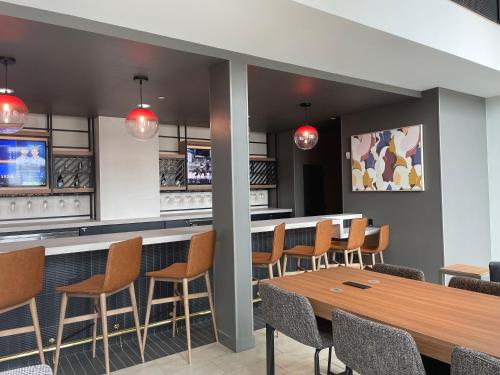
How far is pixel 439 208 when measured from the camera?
4.84 meters

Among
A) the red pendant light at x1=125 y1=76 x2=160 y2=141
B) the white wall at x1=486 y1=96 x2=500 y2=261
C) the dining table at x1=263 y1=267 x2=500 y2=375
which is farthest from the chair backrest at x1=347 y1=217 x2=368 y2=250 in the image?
the red pendant light at x1=125 y1=76 x2=160 y2=141

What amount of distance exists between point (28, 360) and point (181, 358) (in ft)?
3.99

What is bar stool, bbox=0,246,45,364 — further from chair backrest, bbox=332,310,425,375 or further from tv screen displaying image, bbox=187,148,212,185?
tv screen displaying image, bbox=187,148,212,185

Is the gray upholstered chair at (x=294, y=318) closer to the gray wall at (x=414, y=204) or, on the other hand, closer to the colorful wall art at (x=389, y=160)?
the gray wall at (x=414, y=204)

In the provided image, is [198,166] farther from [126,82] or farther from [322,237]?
[322,237]

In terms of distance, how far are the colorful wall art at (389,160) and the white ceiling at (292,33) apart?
1.06m

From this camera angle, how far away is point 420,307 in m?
1.88

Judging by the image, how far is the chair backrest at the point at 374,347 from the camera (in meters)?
1.42

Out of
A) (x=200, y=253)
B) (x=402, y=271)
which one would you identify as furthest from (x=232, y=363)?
(x=402, y=271)

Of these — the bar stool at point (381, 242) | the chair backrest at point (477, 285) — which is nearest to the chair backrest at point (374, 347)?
the chair backrest at point (477, 285)

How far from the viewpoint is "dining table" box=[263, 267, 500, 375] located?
1.48m

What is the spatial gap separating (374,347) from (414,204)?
13.2ft

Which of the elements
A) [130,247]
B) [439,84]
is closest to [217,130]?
[130,247]

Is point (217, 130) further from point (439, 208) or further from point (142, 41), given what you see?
point (439, 208)
